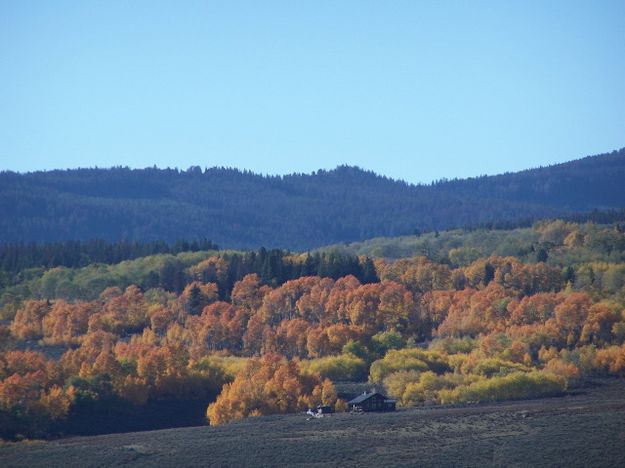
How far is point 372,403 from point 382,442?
22377mm

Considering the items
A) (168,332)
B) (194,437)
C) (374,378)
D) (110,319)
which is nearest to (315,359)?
(374,378)

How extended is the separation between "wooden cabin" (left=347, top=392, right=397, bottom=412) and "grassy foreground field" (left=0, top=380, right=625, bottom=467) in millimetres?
5547

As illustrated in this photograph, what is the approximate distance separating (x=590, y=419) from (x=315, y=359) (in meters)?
57.1

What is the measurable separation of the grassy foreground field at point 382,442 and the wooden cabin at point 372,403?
5.55m

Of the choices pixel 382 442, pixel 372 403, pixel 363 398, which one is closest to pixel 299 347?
pixel 363 398

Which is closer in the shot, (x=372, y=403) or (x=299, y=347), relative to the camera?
(x=372, y=403)

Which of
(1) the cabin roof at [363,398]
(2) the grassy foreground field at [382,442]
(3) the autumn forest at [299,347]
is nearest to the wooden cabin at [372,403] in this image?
(1) the cabin roof at [363,398]

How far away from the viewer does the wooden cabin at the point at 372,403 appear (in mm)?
125494

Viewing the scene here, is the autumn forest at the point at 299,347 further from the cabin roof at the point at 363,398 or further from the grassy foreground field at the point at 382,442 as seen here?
the grassy foreground field at the point at 382,442

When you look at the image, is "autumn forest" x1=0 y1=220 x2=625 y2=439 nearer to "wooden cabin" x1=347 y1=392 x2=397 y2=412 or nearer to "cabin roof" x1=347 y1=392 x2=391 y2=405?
"cabin roof" x1=347 y1=392 x2=391 y2=405

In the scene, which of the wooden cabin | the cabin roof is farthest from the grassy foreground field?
the cabin roof

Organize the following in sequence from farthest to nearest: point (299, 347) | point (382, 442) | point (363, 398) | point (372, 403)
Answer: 1. point (299, 347)
2. point (363, 398)
3. point (372, 403)
4. point (382, 442)

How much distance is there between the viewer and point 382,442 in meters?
104

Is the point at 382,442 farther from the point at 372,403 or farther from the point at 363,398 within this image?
the point at 363,398
